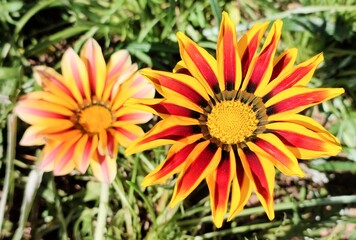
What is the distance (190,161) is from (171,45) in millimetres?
682

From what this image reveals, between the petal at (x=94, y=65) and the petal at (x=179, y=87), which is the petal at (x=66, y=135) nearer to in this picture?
the petal at (x=94, y=65)

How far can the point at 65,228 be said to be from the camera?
1.70 meters

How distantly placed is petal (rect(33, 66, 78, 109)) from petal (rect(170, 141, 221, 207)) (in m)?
0.46

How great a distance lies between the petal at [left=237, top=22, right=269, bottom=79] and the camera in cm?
126

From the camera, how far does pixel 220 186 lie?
122 centimetres

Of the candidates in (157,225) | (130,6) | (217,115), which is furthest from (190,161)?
(130,6)

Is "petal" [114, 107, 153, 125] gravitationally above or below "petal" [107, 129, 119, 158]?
above

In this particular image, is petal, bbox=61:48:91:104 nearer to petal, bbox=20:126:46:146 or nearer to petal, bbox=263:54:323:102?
petal, bbox=20:126:46:146

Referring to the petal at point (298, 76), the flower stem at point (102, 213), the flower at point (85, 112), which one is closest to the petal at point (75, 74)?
the flower at point (85, 112)

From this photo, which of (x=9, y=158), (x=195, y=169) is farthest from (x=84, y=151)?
(x=195, y=169)

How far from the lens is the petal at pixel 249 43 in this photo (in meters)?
1.26

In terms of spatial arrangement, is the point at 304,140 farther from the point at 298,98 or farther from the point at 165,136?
the point at 165,136

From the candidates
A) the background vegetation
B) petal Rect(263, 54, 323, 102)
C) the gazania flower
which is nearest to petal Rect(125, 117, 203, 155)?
the gazania flower

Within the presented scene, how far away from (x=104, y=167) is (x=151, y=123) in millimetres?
362
